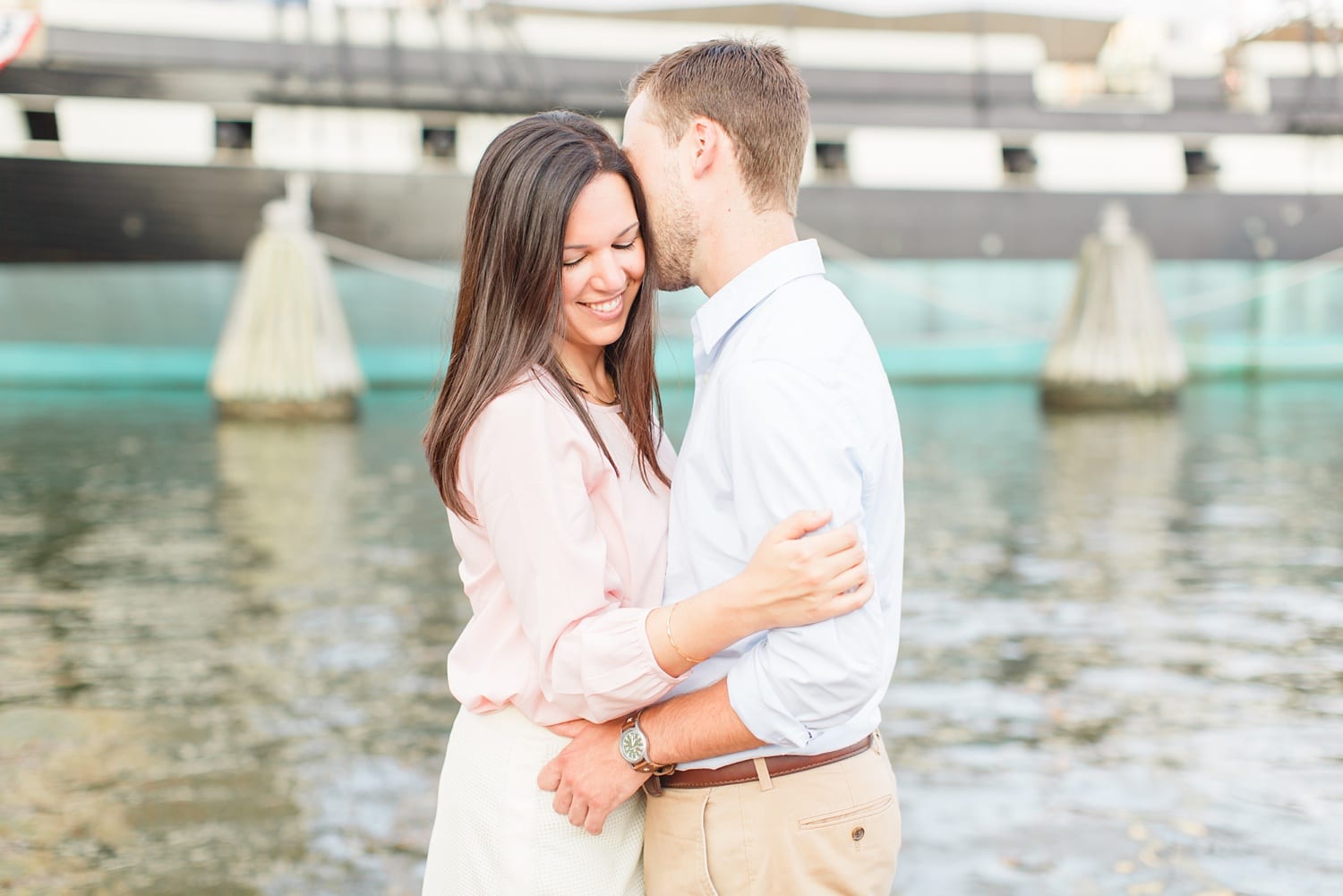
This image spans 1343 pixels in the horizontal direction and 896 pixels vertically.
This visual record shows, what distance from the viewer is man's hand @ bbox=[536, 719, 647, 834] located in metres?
1.55

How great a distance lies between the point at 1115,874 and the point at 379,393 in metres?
17.1

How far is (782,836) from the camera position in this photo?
5.06ft

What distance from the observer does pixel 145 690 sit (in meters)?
5.02

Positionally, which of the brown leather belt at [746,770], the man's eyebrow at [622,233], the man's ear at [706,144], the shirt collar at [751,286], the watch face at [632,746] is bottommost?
the brown leather belt at [746,770]

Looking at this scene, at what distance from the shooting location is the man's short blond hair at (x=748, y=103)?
1562 millimetres

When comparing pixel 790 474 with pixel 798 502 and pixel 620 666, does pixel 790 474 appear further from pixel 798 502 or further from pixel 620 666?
pixel 620 666

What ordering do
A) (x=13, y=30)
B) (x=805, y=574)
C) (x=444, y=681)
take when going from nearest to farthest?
(x=805, y=574) → (x=13, y=30) → (x=444, y=681)

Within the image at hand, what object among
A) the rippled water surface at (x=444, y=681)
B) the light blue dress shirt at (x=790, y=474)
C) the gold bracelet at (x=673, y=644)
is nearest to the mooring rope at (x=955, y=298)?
the rippled water surface at (x=444, y=681)

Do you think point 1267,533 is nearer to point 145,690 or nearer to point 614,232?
point 145,690

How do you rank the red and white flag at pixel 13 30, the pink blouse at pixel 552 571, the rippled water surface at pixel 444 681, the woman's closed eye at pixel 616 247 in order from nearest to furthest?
the pink blouse at pixel 552 571 < the woman's closed eye at pixel 616 247 < the red and white flag at pixel 13 30 < the rippled water surface at pixel 444 681

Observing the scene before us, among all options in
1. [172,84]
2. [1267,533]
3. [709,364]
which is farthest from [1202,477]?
[172,84]

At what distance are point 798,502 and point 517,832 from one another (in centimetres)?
54

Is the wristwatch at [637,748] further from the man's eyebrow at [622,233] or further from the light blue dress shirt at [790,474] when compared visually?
the man's eyebrow at [622,233]

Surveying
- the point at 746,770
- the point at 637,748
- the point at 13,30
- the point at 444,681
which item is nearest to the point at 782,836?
the point at 746,770
